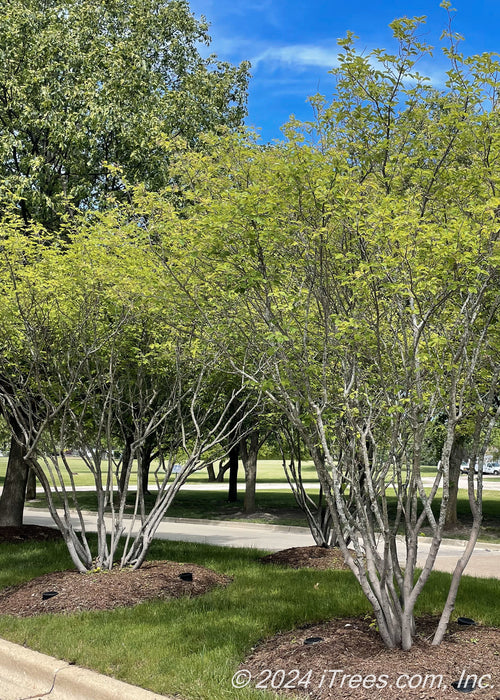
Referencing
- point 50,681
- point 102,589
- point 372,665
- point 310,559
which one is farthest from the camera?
point 310,559

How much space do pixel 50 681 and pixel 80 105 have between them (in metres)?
11.4

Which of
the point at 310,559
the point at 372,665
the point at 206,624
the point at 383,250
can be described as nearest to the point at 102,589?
the point at 206,624

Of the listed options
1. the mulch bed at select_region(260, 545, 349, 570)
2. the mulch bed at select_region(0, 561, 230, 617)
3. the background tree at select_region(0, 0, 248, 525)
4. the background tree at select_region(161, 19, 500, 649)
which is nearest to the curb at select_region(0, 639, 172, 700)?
the mulch bed at select_region(0, 561, 230, 617)

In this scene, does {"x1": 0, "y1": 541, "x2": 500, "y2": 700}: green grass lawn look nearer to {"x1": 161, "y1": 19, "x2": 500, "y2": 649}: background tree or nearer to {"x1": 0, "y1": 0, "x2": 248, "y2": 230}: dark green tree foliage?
{"x1": 161, "y1": 19, "x2": 500, "y2": 649}: background tree

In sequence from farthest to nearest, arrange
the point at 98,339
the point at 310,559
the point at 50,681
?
1. the point at 310,559
2. the point at 98,339
3. the point at 50,681

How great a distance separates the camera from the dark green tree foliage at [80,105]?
12.9 metres

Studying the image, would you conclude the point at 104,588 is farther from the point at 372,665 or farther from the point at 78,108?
the point at 78,108

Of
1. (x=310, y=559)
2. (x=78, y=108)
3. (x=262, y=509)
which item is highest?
(x=78, y=108)

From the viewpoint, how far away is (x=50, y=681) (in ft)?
16.4

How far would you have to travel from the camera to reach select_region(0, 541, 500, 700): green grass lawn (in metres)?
4.91

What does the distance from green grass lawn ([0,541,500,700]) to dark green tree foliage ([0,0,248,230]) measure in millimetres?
8000

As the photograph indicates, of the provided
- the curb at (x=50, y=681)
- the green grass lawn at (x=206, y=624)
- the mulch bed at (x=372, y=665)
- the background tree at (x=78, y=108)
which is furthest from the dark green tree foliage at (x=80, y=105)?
the mulch bed at (x=372, y=665)

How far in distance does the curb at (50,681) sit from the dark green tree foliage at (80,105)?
8.95 metres

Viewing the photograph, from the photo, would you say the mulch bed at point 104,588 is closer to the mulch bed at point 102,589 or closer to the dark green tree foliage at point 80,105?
the mulch bed at point 102,589
